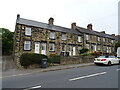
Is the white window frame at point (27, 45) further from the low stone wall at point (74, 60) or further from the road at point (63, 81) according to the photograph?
the road at point (63, 81)

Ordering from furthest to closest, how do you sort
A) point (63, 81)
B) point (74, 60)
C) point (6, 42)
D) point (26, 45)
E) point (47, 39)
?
1. point (6, 42)
2. point (47, 39)
3. point (26, 45)
4. point (74, 60)
5. point (63, 81)

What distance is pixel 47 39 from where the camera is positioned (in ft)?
86.6

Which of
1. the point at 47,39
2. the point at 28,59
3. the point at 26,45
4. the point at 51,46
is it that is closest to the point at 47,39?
the point at 47,39

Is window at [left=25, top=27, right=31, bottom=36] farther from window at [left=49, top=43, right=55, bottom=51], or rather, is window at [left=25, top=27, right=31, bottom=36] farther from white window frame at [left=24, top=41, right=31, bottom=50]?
window at [left=49, top=43, right=55, bottom=51]

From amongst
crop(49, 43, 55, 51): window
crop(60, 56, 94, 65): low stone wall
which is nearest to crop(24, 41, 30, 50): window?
crop(49, 43, 55, 51): window

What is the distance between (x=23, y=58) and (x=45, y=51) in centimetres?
1136

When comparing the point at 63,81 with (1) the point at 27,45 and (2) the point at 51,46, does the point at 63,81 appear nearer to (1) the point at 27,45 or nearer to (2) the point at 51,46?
(1) the point at 27,45

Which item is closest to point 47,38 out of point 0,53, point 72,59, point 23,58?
point 72,59

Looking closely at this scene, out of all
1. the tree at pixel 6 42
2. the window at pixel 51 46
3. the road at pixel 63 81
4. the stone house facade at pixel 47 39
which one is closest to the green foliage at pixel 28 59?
the stone house facade at pixel 47 39

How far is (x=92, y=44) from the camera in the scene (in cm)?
3556

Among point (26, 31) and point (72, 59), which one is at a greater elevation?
point (26, 31)

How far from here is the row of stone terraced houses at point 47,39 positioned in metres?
23.1

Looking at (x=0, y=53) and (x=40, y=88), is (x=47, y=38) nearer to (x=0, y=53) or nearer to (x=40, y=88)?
(x=40, y=88)

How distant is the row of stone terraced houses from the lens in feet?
75.8
